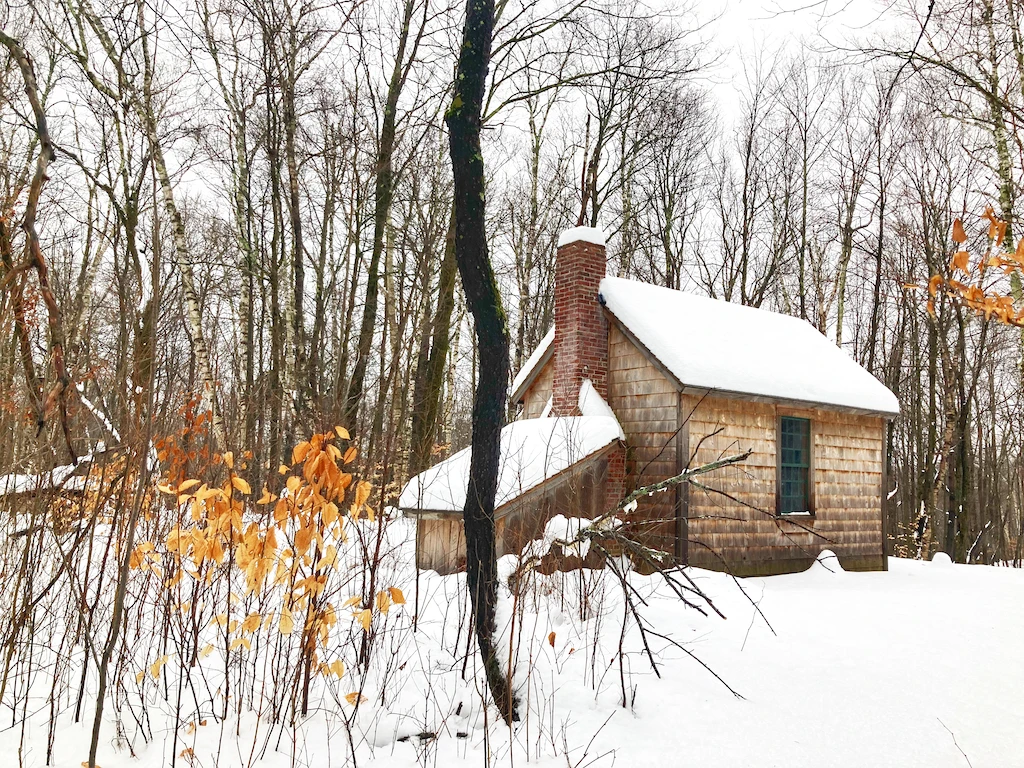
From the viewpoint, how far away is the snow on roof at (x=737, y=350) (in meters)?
10.1

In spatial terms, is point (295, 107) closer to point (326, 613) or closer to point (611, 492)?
point (611, 492)

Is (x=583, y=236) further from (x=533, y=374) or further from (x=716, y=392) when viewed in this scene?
(x=716, y=392)

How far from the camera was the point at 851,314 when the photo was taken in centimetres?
2438

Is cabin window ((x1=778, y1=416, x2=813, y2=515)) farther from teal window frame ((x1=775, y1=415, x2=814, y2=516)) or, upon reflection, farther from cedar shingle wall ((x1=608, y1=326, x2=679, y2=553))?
cedar shingle wall ((x1=608, y1=326, x2=679, y2=553))

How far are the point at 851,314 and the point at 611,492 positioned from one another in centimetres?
1837

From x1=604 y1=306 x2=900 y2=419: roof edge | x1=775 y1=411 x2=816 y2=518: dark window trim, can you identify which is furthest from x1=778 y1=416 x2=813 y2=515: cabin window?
x1=604 y1=306 x2=900 y2=419: roof edge

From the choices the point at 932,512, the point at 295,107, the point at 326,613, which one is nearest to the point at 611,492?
the point at 326,613

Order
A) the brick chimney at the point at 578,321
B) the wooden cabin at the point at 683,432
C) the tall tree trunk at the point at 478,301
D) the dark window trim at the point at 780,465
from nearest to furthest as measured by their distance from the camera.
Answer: the tall tree trunk at the point at 478,301 → the wooden cabin at the point at 683,432 → the brick chimney at the point at 578,321 → the dark window trim at the point at 780,465

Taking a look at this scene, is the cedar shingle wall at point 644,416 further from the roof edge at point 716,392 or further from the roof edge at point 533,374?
the roof edge at point 533,374

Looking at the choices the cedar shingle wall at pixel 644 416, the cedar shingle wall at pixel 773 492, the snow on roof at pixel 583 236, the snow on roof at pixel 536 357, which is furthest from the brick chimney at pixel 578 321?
the cedar shingle wall at pixel 773 492

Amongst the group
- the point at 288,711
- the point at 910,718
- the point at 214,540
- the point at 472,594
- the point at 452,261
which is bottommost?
the point at 910,718

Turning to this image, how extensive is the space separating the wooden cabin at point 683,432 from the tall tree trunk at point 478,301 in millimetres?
4213

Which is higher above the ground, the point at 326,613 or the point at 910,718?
the point at 326,613

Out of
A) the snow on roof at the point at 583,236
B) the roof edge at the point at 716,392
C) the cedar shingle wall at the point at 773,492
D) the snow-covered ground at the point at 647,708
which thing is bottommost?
the snow-covered ground at the point at 647,708
